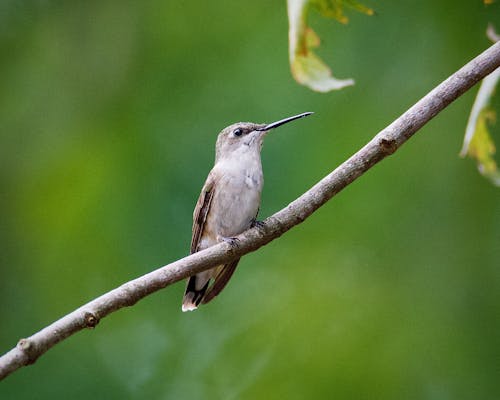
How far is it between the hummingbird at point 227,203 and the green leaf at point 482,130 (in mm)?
1816

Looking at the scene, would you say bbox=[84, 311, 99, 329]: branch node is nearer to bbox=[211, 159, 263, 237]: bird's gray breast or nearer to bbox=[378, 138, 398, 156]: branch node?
bbox=[378, 138, 398, 156]: branch node

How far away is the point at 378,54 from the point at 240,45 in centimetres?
132

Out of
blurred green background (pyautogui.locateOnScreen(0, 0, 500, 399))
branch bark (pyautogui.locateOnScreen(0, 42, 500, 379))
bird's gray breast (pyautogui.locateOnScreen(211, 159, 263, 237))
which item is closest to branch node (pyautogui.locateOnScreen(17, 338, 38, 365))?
branch bark (pyautogui.locateOnScreen(0, 42, 500, 379))

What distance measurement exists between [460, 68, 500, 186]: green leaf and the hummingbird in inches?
71.5

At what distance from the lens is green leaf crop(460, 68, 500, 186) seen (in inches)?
114

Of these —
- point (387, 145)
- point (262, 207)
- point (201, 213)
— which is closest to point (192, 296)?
point (201, 213)

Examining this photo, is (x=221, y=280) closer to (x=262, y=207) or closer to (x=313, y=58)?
(x=262, y=207)

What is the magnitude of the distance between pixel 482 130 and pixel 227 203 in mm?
2266

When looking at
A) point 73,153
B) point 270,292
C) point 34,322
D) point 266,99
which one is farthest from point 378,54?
point 34,322

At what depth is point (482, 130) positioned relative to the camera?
3.12m

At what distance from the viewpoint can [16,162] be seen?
6727mm

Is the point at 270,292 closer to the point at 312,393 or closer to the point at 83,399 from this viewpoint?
the point at 312,393

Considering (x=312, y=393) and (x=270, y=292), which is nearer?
(x=312, y=393)

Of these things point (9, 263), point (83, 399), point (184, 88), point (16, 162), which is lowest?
point (83, 399)
